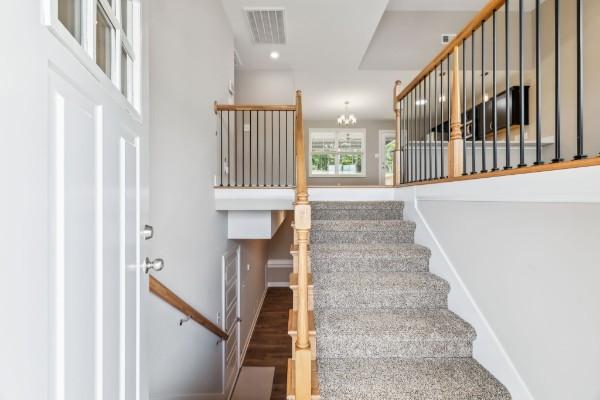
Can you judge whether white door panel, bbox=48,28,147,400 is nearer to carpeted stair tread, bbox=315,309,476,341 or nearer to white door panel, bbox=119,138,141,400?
white door panel, bbox=119,138,141,400

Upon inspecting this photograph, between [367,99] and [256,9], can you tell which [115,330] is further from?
[367,99]

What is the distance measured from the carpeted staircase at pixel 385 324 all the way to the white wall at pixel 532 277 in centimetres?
14

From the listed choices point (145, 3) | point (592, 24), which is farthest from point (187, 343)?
point (592, 24)

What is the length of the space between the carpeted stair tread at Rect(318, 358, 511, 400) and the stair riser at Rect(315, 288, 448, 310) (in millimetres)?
411

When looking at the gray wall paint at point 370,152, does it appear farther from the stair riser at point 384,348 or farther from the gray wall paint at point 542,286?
the stair riser at point 384,348

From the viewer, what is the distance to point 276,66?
5.49 m

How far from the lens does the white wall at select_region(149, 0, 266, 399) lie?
6.98 feet

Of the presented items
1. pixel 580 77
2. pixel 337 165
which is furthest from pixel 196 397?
pixel 337 165

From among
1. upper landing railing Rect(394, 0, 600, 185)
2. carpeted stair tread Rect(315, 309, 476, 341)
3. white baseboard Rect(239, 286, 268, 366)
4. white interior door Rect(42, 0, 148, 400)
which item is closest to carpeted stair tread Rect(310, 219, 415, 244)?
upper landing railing Rect(394, 0, 600, 185)

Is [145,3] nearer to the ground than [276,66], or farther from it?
nearer to the ground

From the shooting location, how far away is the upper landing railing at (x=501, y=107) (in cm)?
152

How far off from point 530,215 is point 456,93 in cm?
105

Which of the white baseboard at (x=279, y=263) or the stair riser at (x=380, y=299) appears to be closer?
the stair riser at (x=380, y=299)

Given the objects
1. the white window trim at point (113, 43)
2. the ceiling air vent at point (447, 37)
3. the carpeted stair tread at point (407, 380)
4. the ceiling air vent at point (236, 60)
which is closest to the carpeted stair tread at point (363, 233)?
the carpeted stair tread at point (407, 380)
